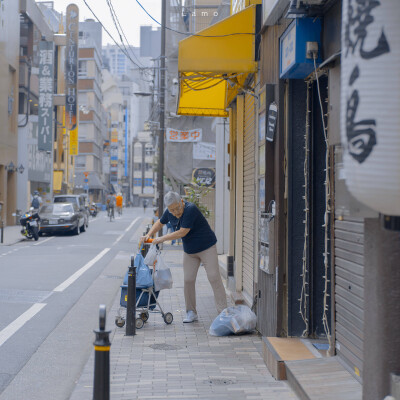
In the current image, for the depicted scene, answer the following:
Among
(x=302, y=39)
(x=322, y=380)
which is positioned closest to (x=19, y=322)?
(x=322, y=380)

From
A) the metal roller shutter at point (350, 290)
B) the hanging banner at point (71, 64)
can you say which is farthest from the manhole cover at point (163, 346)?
the hanging banner at point (71, 64)

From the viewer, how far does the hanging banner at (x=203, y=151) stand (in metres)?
25.6

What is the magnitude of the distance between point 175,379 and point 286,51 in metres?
3.45

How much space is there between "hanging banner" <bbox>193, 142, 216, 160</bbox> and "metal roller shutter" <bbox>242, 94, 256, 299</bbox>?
14.9 metres

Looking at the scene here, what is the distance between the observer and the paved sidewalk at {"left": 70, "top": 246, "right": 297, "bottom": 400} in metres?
5.87

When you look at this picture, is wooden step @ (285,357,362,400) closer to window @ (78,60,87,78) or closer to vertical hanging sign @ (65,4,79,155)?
vertical hanging sign @ (65,4,79,155)

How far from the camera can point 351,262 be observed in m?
5.32

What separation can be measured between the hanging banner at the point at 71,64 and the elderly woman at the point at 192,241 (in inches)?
1733

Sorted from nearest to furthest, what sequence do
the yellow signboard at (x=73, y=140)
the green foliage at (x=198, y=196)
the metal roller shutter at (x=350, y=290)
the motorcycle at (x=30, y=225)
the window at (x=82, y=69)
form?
the metal roller shutter at (x=350, y=290) → the green foliage at (x=198, y=196) → the motorcycle at (x=30, y=225) → the yellow signboard at (x=73, y=140) → the window at (x=82, y=69)

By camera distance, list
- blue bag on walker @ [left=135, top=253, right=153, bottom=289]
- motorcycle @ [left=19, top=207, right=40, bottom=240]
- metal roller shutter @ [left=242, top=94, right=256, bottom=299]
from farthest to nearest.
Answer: motorcycle @ [left=19, top=207, right=40, bottom=240] < metal roller shutter @ [left=242, top=94, right=256, bottom=299] < blue bag on walker @ [left=135, top=253, right=153, bottom=289]

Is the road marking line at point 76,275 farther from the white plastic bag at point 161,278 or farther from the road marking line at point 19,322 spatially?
the white plastic bag at point 161,278

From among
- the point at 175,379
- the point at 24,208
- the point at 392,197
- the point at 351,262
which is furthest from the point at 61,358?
the point at 24,208

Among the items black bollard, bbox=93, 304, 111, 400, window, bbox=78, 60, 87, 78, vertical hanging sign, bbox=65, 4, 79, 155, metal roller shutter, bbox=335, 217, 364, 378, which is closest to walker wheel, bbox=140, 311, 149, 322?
metal roller shutter, bbox=335, 217, 364, 378

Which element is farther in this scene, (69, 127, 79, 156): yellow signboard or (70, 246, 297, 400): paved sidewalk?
(69, 127, 79, 156): yellow signboard
